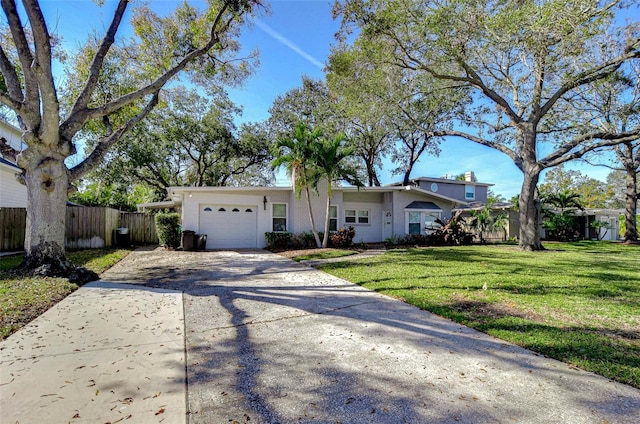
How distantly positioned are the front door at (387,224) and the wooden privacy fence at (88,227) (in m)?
13.2

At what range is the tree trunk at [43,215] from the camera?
6.85m

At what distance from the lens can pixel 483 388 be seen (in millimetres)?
2676

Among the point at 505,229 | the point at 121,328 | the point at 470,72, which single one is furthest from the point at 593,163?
the point at 121,328

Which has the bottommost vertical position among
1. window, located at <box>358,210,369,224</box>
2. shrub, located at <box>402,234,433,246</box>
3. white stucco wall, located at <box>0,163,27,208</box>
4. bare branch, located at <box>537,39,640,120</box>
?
shrub, located at <box>402,234,433,246</box>

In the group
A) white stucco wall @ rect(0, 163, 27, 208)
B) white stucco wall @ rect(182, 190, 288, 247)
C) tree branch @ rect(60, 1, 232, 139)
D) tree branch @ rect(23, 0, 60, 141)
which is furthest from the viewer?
white stucco wall @ rect(182, 190, 288, 247)

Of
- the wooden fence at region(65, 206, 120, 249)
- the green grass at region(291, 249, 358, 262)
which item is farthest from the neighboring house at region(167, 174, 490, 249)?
the green grass at region(291, 249, 358, 262)

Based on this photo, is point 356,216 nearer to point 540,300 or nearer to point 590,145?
point 590,145

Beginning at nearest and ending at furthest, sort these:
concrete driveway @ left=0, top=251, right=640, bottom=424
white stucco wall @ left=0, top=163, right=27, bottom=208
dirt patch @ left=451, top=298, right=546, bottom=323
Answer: concrete driveway @ left=0, top=251, right=640, bottom=424 < dirt patch @ left=451, top=298, right=546, bottom=323 < white stucco wall @ left=0, top=163, right=27, bottom=208

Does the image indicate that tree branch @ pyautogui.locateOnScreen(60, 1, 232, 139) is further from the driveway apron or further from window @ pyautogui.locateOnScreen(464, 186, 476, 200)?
window @ pyautogui.locateOnScreen(464, 186, 476, 200)

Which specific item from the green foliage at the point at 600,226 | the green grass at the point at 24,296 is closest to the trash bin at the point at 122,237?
the green grass at the point at 24,296

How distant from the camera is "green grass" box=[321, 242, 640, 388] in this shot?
346 cm

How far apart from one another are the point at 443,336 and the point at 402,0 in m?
11.0

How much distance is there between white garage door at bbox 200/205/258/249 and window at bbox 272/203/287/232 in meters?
0.90

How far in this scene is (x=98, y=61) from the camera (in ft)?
25.1
